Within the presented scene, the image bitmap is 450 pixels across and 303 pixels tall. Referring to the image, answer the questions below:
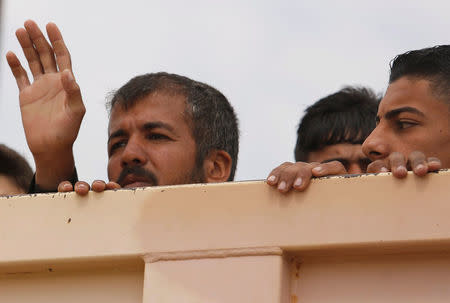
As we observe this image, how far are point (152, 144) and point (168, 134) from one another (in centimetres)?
9

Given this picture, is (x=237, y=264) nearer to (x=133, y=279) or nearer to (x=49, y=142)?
(x=133, y=279)

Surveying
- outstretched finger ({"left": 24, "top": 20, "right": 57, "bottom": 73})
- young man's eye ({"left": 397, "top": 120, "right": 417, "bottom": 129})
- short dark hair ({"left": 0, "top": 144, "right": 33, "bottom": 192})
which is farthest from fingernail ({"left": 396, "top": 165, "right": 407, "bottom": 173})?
short dark hair ({"left": 0, "top": 144, "right": 33, "bottom": 192})

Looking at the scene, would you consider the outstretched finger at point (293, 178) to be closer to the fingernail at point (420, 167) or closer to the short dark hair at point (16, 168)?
the fingernail at point (420, 167)

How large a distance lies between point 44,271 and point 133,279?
204mm

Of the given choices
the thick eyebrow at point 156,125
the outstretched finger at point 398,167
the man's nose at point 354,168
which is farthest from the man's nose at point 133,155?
the outstretched finger at point 398,167

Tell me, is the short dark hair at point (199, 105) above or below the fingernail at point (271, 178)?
above

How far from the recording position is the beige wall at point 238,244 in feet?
5.90

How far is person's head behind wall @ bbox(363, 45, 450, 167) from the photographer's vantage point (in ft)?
8.51

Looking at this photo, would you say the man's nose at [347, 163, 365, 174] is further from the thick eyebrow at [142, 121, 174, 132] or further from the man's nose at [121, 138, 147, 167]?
the man's nose at [121, 138, 147, 167]

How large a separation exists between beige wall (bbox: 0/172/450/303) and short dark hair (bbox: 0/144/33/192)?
159 centimetres

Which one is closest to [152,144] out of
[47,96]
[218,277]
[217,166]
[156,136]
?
[156,136]

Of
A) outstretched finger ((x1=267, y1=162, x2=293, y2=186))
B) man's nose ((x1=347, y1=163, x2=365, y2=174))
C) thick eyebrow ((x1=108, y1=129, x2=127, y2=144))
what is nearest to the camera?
outstretched finger ((x1=267, y1=162, x2=293, y2=186))

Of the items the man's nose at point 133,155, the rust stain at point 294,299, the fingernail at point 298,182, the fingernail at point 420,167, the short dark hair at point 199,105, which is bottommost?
the rust stain at point 294,299

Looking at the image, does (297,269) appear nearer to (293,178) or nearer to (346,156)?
(293,178)
